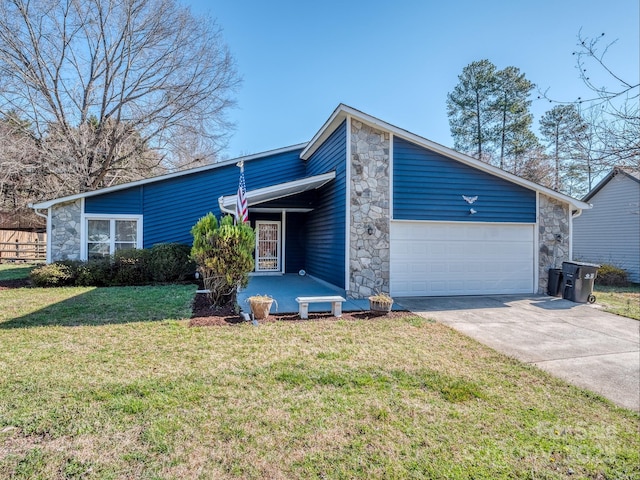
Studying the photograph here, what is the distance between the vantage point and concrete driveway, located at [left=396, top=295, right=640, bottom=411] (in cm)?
425

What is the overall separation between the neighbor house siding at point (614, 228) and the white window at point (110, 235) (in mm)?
19379

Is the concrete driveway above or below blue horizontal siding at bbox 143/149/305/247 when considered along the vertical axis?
below

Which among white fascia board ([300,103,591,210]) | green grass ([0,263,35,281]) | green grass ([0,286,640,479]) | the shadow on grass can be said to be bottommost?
green grass ([0,286,640,479])

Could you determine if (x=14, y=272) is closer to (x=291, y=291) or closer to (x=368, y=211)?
(x=291, y=291)

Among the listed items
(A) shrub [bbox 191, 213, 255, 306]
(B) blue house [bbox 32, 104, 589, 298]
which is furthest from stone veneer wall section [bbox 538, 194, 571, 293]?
(A) shrub [bbox 191, 213, 255, 306]

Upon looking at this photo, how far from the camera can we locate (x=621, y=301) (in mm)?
9562

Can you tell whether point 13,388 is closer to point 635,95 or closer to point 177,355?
point 177,355

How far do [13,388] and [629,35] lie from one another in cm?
701

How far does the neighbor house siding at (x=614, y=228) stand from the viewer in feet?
48.0

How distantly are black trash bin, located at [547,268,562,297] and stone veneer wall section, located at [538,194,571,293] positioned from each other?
0.46 ft

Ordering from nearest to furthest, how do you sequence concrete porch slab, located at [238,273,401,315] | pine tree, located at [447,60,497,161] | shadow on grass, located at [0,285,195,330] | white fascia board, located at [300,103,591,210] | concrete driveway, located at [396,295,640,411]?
concrete driveway, located at [396,295,640,411], shadow on grass, located at [0,285,195,330], concrete porch slab, located at [238,273,401,315], white fascia board, located at [300,103,591,210], pine tree, located at [447,60,497,161]

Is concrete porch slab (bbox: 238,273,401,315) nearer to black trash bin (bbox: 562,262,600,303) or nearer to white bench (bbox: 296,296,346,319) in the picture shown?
white bench (bbox: 296,296,346,319)

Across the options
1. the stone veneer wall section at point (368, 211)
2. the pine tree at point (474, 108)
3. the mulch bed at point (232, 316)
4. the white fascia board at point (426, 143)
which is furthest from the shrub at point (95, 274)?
the pine tree at point (474, 108)

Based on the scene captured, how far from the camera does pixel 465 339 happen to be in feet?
18.2
